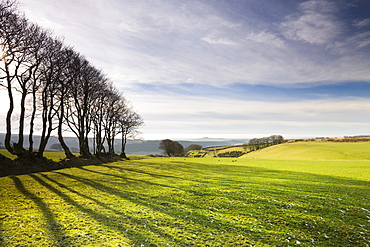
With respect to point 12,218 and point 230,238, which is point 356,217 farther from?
point 12,218

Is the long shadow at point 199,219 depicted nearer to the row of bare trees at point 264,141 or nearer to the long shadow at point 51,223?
the long shadow at point 51,223

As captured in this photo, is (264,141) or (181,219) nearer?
(181,219)

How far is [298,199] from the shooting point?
11.6 meters

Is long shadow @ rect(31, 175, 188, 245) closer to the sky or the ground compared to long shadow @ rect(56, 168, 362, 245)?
closer to the sky

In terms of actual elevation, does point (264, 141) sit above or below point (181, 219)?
below

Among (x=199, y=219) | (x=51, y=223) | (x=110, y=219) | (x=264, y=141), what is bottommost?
(x=264, y=141)

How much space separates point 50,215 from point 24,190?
6685mm

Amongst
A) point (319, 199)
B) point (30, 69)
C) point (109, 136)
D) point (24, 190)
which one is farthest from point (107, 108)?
point (319, 199)

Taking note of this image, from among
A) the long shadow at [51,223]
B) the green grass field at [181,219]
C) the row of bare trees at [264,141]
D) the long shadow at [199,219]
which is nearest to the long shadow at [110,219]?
the green grass field at [181,219]

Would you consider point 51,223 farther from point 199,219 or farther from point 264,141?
point 264,141

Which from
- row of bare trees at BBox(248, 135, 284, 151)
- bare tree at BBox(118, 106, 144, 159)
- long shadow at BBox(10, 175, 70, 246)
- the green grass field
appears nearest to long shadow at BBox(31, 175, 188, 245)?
the green grass field

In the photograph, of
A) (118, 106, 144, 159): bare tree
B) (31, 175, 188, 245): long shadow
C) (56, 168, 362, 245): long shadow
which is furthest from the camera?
(118, 106, 144, 159): bare tree

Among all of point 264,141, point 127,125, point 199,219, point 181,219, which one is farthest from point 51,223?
point 264,141

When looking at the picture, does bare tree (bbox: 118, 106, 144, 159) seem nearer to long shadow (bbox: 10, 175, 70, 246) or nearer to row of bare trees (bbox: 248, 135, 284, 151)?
long shadow (bbox: 10, 175, 70, 246)
